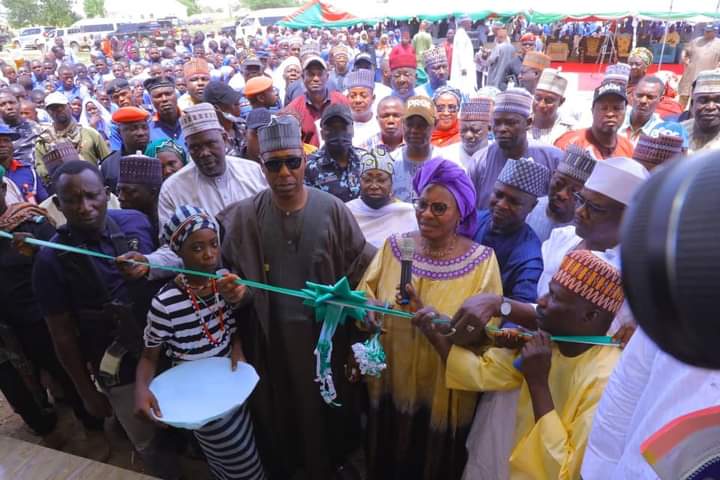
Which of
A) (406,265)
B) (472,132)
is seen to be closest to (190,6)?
(472,132)

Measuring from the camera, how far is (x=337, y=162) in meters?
3.69

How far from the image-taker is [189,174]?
129 inches

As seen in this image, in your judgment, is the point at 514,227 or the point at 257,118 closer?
the point at 514,227

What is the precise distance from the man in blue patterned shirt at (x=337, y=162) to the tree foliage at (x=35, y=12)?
6545 cm

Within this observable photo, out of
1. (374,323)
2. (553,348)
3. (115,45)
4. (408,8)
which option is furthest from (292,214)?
(115,45)

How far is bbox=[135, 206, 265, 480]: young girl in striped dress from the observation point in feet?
7.52

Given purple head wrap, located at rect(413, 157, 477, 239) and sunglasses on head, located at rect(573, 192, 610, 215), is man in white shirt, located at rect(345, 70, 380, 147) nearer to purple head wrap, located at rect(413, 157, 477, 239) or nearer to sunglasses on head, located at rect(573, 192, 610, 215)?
purple head wrap, located at rect(413, 157, 477, 239)

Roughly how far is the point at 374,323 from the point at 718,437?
1.47 meters

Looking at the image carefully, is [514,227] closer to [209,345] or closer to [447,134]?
[209,345]

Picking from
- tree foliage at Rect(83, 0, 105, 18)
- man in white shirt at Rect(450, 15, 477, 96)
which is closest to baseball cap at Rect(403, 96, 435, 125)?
man in white shirt at Rect(450, 15, 477, 96)

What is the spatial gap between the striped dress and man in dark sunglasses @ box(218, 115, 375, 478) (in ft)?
0.66

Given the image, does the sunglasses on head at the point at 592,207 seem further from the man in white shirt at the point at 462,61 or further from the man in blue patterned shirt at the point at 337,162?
the man in white shirt at the point at 462,61

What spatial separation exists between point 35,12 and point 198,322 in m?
72.5

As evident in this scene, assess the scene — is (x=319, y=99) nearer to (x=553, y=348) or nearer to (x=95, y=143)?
(x=95, y=143)
